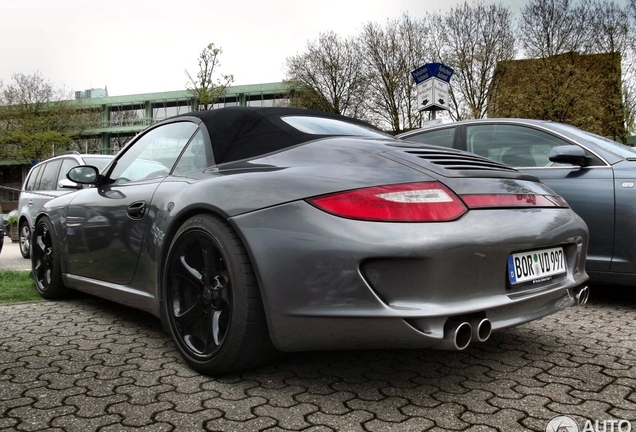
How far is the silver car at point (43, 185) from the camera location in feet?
28.8

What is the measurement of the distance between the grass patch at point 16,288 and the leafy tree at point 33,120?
1525 inches

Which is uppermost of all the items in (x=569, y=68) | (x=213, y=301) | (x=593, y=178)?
(x=569, y=68)

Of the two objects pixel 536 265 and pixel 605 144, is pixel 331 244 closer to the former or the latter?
pixel 536 265

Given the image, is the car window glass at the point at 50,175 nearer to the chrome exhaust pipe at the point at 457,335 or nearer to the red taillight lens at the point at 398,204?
the red taillight lens at the point at 398,204

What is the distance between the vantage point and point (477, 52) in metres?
29.4

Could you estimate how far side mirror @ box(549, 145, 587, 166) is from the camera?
4.09 meters

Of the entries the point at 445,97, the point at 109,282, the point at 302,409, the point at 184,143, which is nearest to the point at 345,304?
the point at 302,409

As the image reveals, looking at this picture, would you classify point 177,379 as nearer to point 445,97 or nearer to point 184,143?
point 184,143

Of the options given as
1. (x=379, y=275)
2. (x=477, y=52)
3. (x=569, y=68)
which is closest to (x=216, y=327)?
(x=379, y=275)

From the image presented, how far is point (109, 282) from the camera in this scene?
3479mm

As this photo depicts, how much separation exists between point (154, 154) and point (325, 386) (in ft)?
6.23

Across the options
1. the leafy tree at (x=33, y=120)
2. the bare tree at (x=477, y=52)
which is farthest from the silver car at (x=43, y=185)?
the leafy tree at (x=33, y=120)

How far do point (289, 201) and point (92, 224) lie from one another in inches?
74.9

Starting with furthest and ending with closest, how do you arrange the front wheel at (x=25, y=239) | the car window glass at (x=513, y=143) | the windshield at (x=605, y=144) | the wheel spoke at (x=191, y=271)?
1. the front wheel at (x=25, y=239)
2. the car window glass at (x=513, y=143)
3. the windshield at (x=605, y=144)
4. the wheel spoke at (x=191, y=271)
